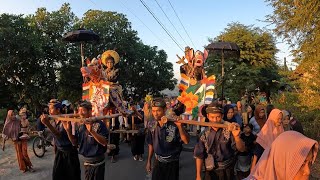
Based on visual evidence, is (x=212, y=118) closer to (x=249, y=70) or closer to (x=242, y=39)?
(x=249, y=70)

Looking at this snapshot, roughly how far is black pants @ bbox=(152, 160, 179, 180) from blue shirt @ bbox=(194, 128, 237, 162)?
0.76 metres

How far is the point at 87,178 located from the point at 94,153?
0.43 metres

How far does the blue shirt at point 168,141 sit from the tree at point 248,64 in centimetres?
1907

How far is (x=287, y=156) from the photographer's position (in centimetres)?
242

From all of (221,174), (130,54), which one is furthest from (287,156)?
(130,54)

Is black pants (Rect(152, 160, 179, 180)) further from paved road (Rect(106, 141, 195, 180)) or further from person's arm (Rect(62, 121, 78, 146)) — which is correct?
paved road (Rect(106, 141, 195, 180))

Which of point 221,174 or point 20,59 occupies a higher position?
point 20,59

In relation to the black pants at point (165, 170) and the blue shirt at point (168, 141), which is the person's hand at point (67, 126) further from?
the black pants at point (165, 170)

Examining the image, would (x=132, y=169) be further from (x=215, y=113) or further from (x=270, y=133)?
(x=215, y=113)

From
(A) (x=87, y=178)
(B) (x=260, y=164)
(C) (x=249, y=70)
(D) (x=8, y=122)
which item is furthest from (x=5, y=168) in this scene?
(C) (x=249, y=70)

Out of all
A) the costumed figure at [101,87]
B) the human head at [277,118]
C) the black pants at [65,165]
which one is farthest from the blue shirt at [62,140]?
the human head at [277,118]

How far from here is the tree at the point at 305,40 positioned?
8.93 m

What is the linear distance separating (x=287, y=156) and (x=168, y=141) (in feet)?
9.02

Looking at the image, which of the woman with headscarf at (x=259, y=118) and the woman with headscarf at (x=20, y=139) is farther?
the woman with headscarf at (x=20, y=139)
